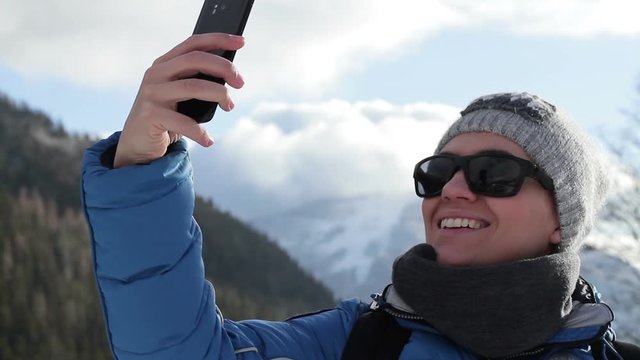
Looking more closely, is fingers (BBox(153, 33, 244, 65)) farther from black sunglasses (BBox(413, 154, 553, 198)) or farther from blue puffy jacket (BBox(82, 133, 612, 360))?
black sunglasses (BBox(413, 154, 553, 198))

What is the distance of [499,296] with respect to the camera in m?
2.25

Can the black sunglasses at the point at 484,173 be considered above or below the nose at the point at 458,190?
above

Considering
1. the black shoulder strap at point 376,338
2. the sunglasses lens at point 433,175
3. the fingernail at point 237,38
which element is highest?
the fingernail at point 237,38

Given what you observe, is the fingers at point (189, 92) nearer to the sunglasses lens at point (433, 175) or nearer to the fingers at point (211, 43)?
the fingers at point (211, 43)

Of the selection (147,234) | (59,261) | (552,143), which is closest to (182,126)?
(147,234)

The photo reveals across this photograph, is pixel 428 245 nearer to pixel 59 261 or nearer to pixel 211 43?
pixel 211 43

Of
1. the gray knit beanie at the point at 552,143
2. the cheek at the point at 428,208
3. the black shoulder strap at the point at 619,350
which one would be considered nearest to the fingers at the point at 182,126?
the cheek at the point at 428,208

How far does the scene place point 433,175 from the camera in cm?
251

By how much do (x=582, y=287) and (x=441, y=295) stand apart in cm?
58

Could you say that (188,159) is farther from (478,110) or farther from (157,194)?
(478,110)

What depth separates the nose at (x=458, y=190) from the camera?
2404 mm

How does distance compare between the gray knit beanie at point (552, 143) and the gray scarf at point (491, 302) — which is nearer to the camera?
the gray scarf at point (491, 302)

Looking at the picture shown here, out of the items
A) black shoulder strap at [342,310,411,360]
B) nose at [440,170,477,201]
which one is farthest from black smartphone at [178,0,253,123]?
nose at [440,170,477,201]

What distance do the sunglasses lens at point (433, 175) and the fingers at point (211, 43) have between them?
100 cm
